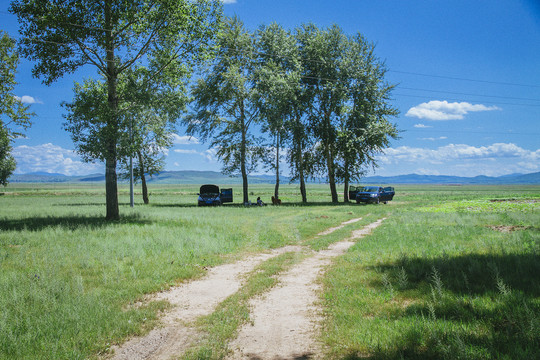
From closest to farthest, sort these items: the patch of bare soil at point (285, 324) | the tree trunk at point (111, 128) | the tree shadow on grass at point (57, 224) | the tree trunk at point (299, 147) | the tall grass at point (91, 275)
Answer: the patch of bare soil at point (285, 324)
the tall grass at point (91, 275)
the tree shadow on grass at point (57, 224)
the tree trunk at point (111, 128)
the tree trunk at point (299, 147)

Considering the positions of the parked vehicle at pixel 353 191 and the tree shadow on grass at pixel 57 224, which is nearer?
the tree shadow on grass at pixel 57 224

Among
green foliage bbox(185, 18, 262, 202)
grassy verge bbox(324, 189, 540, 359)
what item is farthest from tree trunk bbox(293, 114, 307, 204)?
grassy verge bbox(324, 189, 540, 359)

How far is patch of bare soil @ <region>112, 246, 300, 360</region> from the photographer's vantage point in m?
4.74

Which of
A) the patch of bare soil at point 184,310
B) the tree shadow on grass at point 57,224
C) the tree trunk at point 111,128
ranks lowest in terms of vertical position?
the patch of bare soil at point 184,310

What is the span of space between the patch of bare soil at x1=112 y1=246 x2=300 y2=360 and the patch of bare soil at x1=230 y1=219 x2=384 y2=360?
89cm

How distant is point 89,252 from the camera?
34.9ft

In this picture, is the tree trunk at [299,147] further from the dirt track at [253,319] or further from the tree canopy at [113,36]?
the dirt track at [253,319]

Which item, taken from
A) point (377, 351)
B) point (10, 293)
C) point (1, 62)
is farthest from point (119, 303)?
point (1, 62)

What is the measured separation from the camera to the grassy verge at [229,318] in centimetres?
453

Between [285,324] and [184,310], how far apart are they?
218cm

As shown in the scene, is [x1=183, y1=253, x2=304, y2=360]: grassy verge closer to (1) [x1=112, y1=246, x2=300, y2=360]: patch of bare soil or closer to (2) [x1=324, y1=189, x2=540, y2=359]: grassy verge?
(1) [x1=112, y1=246, x2=300, y2=360]: patch of bare soil

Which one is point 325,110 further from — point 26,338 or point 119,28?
point 26,338

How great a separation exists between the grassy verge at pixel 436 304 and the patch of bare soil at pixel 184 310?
2271 mm

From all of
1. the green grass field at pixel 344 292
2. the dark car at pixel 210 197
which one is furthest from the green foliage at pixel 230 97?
the green grass field at pixel 344 292
